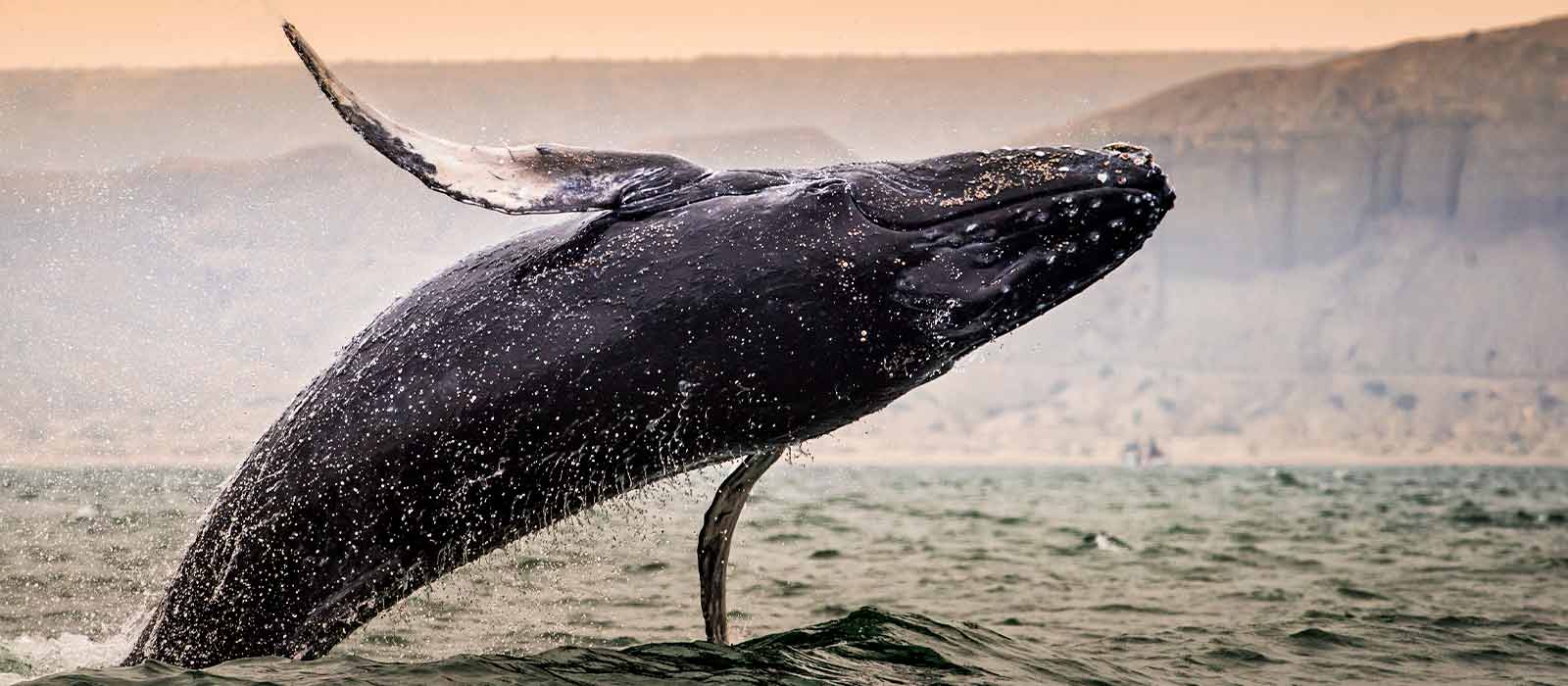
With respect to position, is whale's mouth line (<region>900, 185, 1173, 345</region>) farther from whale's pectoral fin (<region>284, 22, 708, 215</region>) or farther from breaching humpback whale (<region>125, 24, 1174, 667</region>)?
whale's pectoral fin (<region>284, 22, 708, 215</region>)

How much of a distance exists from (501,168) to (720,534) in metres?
2.21

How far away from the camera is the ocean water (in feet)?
22.7

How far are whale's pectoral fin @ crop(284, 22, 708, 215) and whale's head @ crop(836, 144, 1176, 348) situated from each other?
1.02m

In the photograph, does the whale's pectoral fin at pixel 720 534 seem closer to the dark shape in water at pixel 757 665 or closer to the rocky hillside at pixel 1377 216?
the dark shape in water at pixel 757 665

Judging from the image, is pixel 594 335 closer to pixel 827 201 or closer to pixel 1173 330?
pixel 827 201

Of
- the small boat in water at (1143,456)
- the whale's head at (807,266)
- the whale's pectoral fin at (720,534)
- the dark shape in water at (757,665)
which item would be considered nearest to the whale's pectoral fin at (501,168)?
the whale's head at (807,266)

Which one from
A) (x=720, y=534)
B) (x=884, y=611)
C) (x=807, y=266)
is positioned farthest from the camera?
(x=884, y=611)

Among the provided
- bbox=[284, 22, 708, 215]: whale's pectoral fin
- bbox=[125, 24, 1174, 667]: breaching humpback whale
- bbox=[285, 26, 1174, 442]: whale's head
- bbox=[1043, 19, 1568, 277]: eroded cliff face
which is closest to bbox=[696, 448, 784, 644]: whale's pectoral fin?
bbox=[125, 24, 1174, 667]: breaching humpback whale

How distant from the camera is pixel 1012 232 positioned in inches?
223

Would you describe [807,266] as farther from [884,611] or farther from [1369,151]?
[1369,151]

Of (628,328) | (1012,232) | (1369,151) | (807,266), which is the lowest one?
(628,328)

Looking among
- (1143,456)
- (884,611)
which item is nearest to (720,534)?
(884,611)

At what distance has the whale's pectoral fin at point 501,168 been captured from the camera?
5438 mm

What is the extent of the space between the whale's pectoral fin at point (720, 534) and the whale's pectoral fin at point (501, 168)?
149 centimetres
